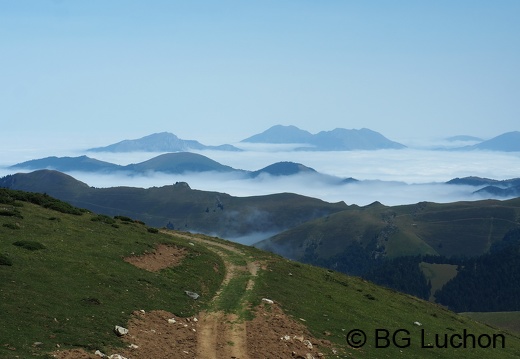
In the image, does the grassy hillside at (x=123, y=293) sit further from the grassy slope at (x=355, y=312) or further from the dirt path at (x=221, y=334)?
the dirt path at (x=221, y=334)

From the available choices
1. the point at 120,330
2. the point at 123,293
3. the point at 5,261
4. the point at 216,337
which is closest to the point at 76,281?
the point at 123,293

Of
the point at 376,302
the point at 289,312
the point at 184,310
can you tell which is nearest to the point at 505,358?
the point at 376,302

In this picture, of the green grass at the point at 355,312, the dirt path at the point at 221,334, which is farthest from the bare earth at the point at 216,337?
the green grass at the point at 355,312

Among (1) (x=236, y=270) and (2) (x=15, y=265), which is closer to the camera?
(2) (x=15, y=265)

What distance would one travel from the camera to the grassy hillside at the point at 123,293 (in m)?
33.0

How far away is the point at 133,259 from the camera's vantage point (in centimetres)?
5253

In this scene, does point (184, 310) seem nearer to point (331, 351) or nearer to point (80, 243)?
point (331, 351)

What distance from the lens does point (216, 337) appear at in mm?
37250

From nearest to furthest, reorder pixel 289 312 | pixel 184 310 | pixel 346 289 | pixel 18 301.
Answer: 1. pixel 18 301
2. pixel 184 310
3. pixel 289 312
4. pixel 346 289

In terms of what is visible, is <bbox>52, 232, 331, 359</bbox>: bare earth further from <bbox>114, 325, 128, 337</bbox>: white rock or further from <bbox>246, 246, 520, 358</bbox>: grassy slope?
<bbox>246, 246, 520, 358</bbox>: grassy slope

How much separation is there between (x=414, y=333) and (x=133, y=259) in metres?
26.9

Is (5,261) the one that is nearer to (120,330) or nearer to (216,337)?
(120,330)

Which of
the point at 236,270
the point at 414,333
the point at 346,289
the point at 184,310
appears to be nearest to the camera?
the point at 184,310

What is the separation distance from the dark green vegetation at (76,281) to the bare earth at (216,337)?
Answer: 3.91 feet
